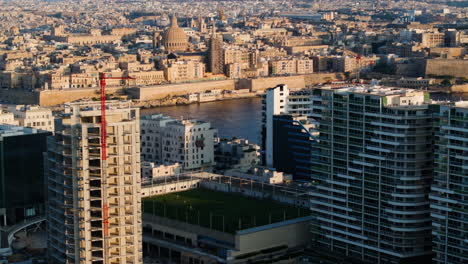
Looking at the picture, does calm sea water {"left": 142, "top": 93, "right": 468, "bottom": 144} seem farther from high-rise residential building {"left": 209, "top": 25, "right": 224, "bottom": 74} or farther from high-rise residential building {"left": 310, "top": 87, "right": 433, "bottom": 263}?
high-rise residential building {"left": 310, "top": 87, "right": 433, "bottom": 263}

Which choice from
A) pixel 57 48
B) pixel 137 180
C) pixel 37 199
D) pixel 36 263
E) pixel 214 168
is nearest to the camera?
pixel 137 180

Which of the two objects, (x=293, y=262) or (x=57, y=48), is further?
(x=57, y=48)

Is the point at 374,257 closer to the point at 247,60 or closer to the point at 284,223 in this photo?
the point at 284,223

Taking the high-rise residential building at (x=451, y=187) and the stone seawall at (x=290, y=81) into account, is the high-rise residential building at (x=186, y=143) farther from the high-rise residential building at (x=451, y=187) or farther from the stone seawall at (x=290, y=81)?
the stone seawall at (x=290, y=81)

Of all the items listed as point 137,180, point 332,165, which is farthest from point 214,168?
point 137,180

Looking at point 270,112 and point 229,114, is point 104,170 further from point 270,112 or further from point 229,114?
point 229,114

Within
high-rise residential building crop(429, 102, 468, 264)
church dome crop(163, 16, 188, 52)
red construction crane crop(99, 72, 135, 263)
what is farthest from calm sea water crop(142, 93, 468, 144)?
red construction crane crop(99, 72, 135, 263)
